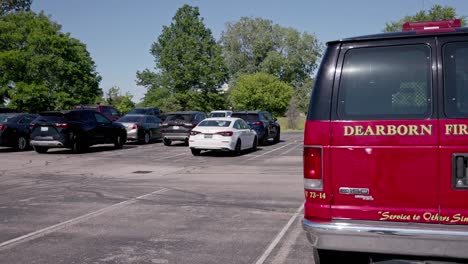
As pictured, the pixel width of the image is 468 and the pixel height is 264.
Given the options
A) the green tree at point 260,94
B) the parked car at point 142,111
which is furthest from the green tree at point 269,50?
the parked car at point 142,111

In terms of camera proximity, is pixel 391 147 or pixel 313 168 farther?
pixel 313 168

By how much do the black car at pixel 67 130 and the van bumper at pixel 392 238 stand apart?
16.3 metres

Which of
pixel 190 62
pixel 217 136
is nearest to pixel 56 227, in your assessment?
pixel 217 136

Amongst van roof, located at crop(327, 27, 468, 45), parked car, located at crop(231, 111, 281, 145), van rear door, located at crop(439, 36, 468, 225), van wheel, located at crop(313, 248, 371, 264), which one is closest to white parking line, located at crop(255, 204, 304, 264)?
van wheel, located at crop(313, 248, 371, 264)

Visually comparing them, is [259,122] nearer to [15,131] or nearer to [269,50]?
[15,131]

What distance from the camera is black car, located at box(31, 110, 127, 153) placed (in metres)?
18.7

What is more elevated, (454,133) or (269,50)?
(269,50)

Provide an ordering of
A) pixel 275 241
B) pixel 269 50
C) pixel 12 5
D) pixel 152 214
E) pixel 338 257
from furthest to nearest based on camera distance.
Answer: pixel 269 50
pixel 12 5
pixel 152 214
pixel 275 241
pixel 338 257

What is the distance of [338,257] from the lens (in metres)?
4.35

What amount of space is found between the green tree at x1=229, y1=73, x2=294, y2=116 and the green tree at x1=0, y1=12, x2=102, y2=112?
3018cm

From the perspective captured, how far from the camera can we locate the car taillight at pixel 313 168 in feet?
13.7

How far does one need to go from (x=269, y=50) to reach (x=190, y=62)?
90.7 ft

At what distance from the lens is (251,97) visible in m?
71.2

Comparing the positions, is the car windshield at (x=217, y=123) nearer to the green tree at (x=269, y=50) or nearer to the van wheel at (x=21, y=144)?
the van wheel at (x=21, y=144)
